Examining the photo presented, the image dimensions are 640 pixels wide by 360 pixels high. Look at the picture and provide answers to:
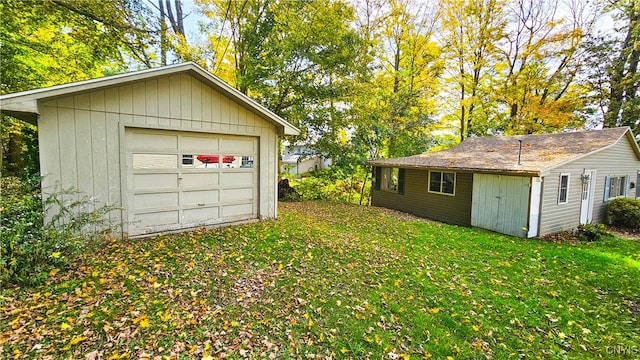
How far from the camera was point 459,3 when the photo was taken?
17297 millimetres

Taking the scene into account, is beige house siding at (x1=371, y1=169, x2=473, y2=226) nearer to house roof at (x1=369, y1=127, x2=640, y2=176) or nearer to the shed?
the shed

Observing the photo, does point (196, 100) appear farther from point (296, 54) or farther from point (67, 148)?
point (296, 54)

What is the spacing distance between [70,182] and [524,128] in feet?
70.8

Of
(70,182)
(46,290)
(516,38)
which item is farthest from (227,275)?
(516,38)

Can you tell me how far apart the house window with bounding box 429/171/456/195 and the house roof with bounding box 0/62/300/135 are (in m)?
8.11

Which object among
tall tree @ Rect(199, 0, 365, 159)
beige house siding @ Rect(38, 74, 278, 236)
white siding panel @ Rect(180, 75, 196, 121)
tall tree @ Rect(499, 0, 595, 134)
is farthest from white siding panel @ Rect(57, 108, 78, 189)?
tall tree @ Rect(499, 0, 595, 134)

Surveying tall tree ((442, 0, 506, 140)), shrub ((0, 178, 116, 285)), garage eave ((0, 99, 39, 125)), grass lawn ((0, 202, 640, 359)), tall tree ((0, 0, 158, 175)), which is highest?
tall tree ((442, 0, 506, 140))

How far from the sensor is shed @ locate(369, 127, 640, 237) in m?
9.00

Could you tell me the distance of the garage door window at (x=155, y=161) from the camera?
5.61 metres

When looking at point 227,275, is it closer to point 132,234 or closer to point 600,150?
point 132,234

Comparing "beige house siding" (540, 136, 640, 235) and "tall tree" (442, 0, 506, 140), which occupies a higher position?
"tall tree" (442, 0, 506, 140)

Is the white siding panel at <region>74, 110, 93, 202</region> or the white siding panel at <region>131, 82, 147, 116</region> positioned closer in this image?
the white siding panel at <region>74, 110, 93, 202</region>

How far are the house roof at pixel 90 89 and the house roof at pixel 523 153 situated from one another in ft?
25.9

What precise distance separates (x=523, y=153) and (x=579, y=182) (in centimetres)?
206
